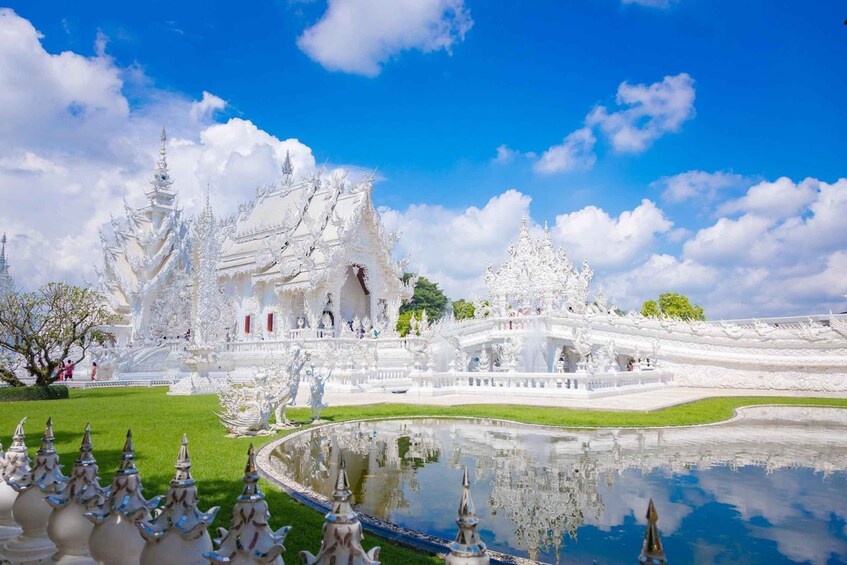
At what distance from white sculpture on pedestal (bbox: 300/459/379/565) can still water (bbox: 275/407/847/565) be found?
2651 millimetres

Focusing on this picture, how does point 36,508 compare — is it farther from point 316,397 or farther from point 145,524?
point 316,397

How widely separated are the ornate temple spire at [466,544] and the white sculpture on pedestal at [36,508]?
2241 mm

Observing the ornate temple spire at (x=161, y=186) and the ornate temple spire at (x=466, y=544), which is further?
the ornate temple spire at (x=161, y=186)

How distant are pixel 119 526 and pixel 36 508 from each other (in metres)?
0.81

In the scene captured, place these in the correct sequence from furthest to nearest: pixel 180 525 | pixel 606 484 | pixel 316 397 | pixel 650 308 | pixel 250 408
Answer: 1. pixel 650 308
2. pixel 316 397
3. pixel 250 408
4. pixel 606 484
5. pixel 180 525

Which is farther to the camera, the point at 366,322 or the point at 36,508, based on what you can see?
the point at 366,322

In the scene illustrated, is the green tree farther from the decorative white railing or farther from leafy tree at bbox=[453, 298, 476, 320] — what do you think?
the decorative white railing

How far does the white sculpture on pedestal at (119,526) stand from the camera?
236 centimetres

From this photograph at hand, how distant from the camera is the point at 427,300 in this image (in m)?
54.0

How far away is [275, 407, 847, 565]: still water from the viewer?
4297 mm

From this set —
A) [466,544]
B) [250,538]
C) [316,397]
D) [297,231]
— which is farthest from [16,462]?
[297,231]

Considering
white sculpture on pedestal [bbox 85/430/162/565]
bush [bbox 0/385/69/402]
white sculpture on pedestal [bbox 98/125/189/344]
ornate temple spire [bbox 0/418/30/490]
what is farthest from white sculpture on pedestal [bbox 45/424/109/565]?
white sculpture on pedestal [bbox 98/125/189/344]

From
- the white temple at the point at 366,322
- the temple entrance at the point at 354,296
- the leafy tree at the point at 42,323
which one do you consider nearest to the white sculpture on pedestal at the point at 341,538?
the white temple at the point at 366,322

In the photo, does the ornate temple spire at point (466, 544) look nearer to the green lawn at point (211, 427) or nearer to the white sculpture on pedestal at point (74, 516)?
the white sculpture on pedestal at point (74, 516)
